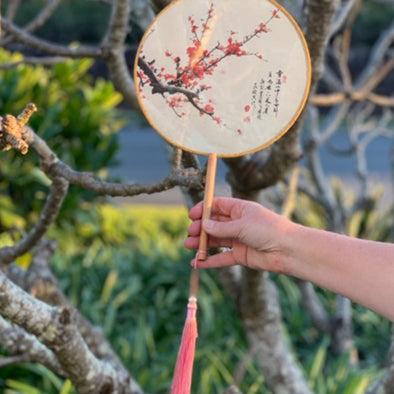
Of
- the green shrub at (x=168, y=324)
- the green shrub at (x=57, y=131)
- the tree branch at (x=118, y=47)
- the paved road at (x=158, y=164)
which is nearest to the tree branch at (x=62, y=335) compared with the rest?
the tree branch at (x=118, y=47)

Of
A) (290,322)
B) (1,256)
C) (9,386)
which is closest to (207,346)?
(290,322)

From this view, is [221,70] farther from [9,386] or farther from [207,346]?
[207,346]

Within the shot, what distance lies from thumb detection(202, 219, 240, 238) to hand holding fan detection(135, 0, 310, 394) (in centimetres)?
3

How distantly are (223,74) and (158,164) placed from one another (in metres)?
12.1

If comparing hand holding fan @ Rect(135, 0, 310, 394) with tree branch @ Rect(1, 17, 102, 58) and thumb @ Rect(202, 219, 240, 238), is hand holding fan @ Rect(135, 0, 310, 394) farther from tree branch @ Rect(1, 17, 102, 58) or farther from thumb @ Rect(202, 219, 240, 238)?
tree branch @ Rect(1, 17, 102, 58)

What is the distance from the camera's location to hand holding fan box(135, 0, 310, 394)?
169 centimetres

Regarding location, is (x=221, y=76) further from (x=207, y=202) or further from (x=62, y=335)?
(x=62, y=335)

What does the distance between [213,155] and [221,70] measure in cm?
17

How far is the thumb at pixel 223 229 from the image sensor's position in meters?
1.64

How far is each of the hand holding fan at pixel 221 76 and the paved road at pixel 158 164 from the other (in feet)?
28.2

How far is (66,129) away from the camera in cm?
561

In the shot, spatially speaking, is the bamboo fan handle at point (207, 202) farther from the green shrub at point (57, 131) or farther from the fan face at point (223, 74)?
the green shrub at point (57, 131)

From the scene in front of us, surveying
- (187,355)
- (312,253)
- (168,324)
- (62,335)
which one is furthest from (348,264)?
(168,324)

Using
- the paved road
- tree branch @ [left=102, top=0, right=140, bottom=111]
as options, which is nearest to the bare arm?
tree branch @ [left=102, top=0, right=140, bottom=111]
